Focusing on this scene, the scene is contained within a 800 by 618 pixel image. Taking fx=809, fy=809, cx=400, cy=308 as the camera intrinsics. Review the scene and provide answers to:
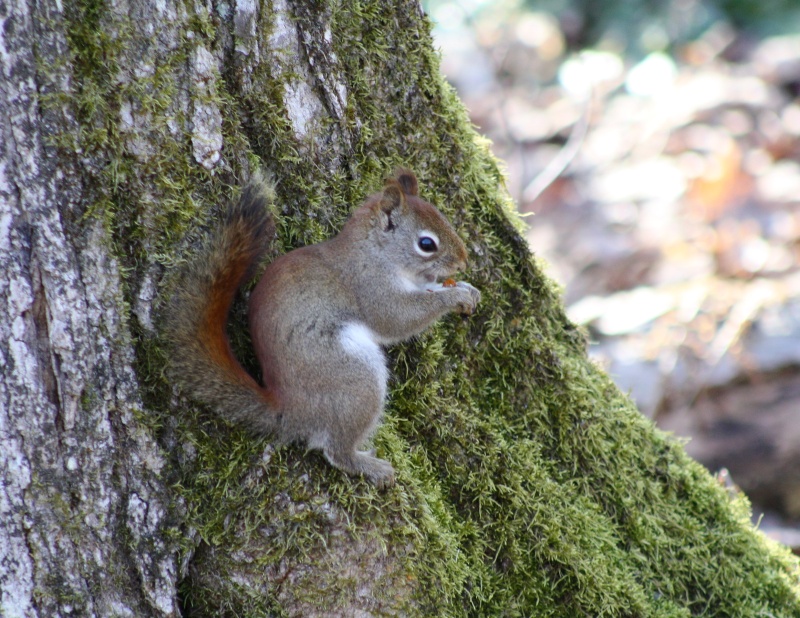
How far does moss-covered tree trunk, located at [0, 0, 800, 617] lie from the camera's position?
158 cm

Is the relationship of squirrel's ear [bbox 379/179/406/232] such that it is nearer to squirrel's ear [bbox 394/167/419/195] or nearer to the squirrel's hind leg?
squirrel's ear [bbox 394/167/419/195]

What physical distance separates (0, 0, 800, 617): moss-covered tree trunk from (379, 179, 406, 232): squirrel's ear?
0.06 m

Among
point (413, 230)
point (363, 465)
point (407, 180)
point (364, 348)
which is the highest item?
point (407, 180)

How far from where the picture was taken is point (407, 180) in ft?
6.79

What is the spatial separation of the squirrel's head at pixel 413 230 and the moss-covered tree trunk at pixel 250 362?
0.24 feet

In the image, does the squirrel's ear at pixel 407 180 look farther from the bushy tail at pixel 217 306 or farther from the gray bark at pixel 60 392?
the gray bark at pixel 60 392

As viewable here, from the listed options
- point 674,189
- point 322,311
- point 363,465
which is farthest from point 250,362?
point 674,189

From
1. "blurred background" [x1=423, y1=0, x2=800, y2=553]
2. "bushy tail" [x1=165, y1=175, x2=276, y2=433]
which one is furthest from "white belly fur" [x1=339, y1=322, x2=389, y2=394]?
"blurred background" [x1=423, y1=0, x2=800, y2=553]

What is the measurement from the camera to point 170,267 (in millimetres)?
1713

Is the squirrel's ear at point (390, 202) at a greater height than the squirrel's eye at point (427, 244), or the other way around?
the squirrel's ear at point (390, 202)

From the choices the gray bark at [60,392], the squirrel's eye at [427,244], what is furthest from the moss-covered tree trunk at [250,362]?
the squirrel's eye at [427,244]

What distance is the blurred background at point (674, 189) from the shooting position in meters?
4.41

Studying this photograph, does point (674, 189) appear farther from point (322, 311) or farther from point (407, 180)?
point (322, 311)

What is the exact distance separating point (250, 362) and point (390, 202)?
1.77 feet
